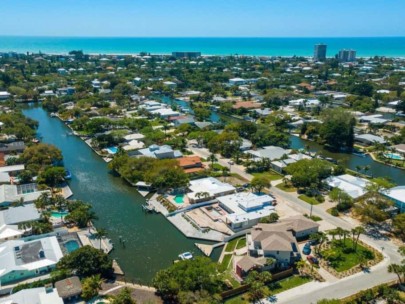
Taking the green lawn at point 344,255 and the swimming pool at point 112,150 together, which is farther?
the swimming pool at point 112,150

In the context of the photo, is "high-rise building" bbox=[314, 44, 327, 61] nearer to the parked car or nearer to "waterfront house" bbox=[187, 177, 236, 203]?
"waterfront house" bbox=[187, 177, 236, 203]

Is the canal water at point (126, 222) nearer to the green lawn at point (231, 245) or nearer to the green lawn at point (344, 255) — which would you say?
the green lawn at point (231, 245)

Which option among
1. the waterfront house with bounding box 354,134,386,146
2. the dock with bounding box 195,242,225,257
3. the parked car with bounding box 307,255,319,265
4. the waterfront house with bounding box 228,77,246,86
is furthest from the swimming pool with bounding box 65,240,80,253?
the waterfront house with bounding box 228,77,246,86

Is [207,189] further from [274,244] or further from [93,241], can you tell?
[93,241]

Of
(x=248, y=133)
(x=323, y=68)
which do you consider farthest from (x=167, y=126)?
(x=323, y=68)

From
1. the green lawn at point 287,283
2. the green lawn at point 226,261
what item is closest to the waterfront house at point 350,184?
the green lawn at point 287,283
